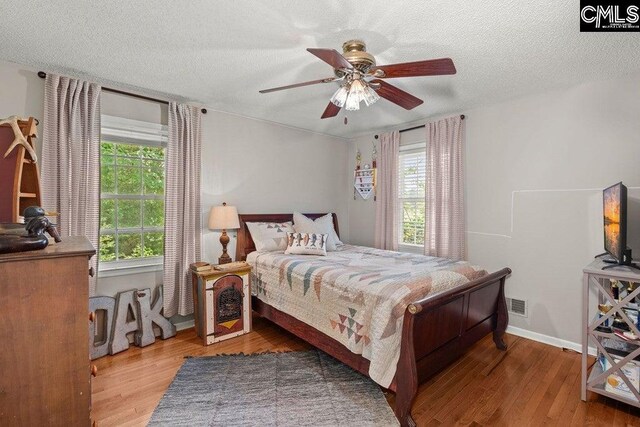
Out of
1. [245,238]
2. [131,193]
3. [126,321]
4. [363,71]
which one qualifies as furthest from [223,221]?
[363,71]

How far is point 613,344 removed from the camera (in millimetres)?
2066

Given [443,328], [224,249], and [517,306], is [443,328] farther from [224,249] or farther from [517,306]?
[224,249]

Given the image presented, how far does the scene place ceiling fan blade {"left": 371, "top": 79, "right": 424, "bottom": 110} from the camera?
6.79 feet

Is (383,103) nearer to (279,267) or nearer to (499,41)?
(499,41)

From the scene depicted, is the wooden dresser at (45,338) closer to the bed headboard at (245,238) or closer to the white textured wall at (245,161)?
the white textured wall at (245,161)

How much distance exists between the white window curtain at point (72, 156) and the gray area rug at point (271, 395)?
4.26 ft

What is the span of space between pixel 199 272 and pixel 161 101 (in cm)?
176

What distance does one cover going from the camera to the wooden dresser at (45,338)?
1.02m

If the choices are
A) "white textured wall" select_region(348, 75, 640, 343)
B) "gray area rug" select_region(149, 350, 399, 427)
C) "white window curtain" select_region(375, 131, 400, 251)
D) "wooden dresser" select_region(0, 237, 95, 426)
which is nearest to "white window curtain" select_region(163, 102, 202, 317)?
"gray area rug" select_region(149, 350, 399, 427)

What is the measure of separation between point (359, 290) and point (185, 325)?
212 centimetres

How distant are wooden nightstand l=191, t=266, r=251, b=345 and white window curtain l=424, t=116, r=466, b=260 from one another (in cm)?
220

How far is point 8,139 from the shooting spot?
5.20 ft

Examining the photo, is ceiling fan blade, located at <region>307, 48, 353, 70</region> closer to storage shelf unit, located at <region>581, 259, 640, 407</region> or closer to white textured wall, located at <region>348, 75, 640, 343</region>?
storage shelf unit, located at <region>581, 259, 640, 407</region>

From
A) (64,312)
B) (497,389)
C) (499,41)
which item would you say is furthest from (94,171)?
(497,389)
